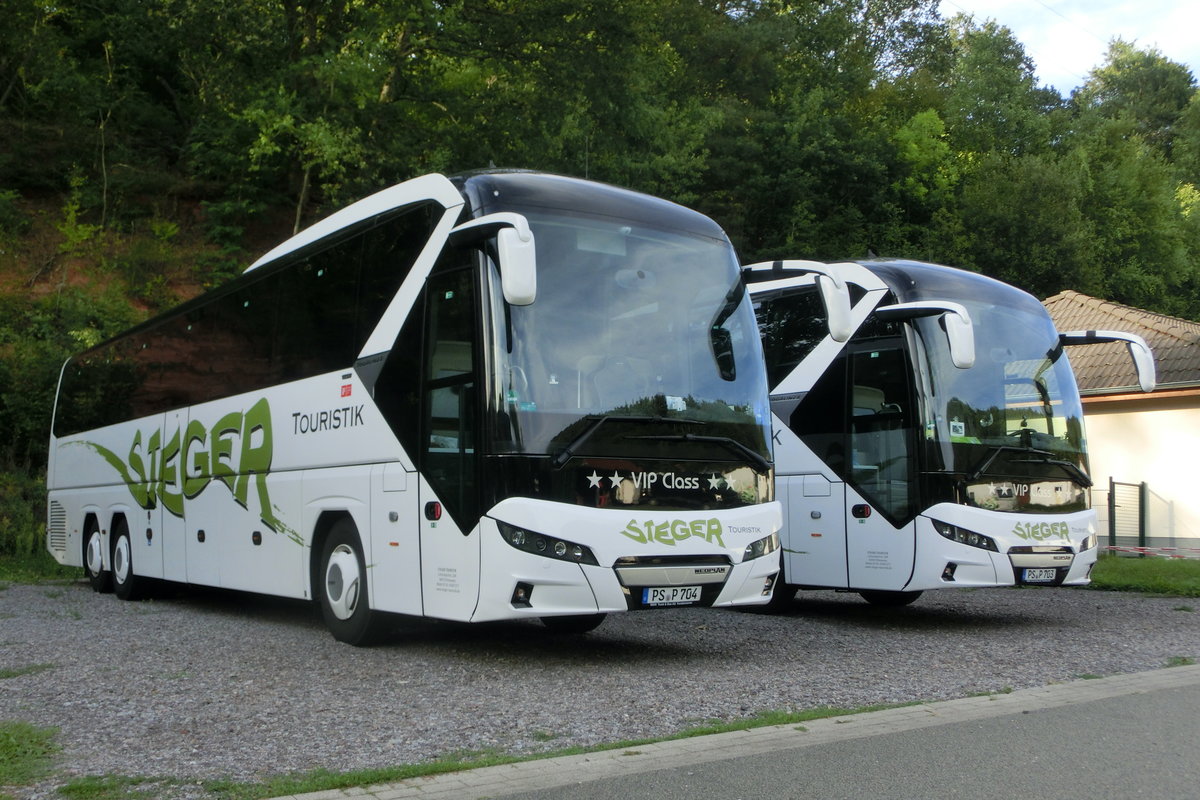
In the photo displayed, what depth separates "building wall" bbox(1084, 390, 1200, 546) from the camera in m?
23.2

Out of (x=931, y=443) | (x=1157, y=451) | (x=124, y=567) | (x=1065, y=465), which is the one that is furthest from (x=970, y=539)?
(x=1157, y=451)

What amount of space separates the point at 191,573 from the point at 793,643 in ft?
23.5

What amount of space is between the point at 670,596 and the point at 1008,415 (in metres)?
4.67

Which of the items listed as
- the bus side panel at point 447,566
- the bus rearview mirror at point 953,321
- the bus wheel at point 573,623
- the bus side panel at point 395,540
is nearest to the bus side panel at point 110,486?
the bus wheel at point 573,623

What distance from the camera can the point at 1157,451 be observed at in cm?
2378

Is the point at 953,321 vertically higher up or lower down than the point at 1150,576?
higher up

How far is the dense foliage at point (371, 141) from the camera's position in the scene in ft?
91.9

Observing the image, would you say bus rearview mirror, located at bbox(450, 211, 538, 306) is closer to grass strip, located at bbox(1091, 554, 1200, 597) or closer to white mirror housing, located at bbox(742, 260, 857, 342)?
white mirror housing, located at bbox(742, 260, 857, 342)

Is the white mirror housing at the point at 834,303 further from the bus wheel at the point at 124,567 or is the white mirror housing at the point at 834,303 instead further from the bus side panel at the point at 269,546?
the bus wheel at the point at 124,567

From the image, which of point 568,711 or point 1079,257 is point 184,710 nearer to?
point 568,711

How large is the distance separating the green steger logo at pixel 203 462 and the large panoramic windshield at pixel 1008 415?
6.22m

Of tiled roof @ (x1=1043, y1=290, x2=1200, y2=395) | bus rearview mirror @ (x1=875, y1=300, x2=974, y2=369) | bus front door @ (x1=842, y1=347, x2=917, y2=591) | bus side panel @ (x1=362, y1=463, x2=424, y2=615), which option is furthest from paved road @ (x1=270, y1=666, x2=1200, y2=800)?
tiled roof @ (x1=1043, y1=290, x2=1200, y2=395)

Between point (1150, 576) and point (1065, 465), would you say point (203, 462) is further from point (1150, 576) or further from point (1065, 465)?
point (1150, 576)

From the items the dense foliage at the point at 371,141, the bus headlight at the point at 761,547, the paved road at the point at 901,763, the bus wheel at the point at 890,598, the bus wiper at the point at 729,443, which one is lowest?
the bus wheel at the point at 890,598
